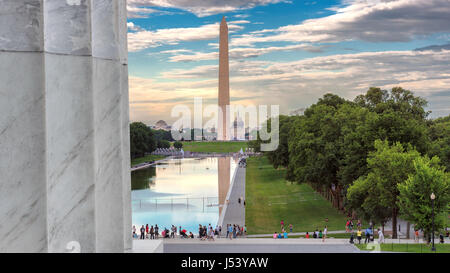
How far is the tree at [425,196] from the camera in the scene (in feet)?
90.9

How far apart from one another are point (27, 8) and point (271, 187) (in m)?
58.0

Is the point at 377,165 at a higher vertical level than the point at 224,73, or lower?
lower

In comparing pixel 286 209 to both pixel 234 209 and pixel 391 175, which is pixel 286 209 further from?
pixel 391 175

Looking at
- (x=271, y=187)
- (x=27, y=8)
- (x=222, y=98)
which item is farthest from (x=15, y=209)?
(x=222, y=98)

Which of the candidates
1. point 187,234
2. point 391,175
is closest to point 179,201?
point 187,234

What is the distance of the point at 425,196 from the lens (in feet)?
92.4

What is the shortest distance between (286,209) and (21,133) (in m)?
41.0

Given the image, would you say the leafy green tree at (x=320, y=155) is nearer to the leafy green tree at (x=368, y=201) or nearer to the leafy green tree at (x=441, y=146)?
the leafy green tree at (x=441, y=146)

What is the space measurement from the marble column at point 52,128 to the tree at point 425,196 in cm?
2490

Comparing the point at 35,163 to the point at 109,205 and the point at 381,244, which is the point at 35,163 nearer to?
the point at 109,205

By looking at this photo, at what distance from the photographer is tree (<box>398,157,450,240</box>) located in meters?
27.7

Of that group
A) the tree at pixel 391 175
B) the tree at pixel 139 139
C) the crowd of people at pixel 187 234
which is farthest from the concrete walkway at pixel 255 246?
the tree at pixel 139 139

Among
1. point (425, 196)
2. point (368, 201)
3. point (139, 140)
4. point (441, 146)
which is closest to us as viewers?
point (425, 196)

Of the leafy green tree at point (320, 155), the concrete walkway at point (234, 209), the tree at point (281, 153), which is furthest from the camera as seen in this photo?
the tree at point (281, 153)
